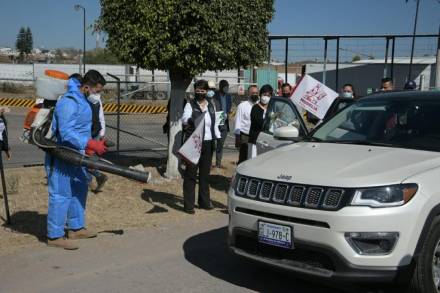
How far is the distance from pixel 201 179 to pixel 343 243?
4362mm

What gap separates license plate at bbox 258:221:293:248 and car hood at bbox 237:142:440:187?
0.39m

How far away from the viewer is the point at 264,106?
9.34 m

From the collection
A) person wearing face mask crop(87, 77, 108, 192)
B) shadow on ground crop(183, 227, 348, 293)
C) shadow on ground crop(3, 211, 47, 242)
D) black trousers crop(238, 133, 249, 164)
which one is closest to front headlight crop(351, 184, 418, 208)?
shadow on ground crop(183, 227, 348, 293)

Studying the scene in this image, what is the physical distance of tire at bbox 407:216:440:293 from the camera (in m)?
4.49

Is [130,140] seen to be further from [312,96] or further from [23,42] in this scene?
[23,42]

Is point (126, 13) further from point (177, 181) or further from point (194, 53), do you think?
point (177, 181)

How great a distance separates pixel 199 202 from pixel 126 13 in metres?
3.18

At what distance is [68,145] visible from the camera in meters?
6.17

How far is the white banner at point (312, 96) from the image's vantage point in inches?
371

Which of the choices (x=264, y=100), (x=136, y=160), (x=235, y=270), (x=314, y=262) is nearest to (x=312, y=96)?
(x=264, y=100)

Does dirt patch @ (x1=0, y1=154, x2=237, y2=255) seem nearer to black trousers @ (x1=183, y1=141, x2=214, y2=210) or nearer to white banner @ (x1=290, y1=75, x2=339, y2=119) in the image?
black trousers @ (x1=183, y1=141, x2=214, y2=210)

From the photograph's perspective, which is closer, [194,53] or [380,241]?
[380,241]

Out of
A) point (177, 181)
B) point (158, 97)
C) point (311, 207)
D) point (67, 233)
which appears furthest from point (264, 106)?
point (158, 97)

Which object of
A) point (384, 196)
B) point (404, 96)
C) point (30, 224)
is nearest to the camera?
point (384, 196)
